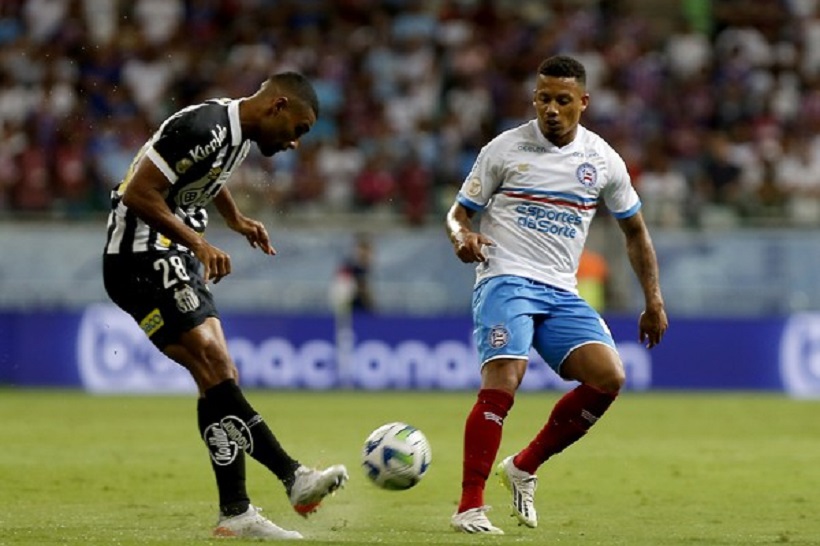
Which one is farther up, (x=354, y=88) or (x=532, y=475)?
(x=354, y=88)

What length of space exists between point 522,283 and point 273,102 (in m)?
1.70

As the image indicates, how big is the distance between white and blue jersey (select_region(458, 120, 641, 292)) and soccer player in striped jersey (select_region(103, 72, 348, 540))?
3.89ft

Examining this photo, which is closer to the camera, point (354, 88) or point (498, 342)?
point (498, 342)

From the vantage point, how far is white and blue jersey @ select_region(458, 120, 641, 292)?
9055mm

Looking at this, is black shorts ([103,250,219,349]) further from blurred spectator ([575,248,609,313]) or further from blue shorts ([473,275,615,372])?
blurred spectator ([575,248,609,313])

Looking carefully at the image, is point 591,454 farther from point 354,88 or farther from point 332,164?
point 354,88

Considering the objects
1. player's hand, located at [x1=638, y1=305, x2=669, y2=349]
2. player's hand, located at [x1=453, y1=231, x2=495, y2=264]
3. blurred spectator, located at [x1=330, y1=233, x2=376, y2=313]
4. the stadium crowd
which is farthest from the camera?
the stadium crowd

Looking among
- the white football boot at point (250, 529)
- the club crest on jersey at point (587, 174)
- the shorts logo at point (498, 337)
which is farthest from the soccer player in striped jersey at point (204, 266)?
the club crest on jersey at point (587, 174)

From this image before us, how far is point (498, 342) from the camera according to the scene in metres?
8.77

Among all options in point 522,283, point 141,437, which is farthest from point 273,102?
point 141,437

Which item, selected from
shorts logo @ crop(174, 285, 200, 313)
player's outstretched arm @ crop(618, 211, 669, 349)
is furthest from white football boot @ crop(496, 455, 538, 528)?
shorts logo @ crop(174, 285, 200, 313)

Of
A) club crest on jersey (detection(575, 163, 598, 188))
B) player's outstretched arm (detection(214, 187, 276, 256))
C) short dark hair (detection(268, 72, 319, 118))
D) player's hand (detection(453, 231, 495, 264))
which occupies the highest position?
short dark hair (detection(268, 72, 319, 118))

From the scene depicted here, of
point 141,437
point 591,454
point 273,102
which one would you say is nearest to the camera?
point 273,102

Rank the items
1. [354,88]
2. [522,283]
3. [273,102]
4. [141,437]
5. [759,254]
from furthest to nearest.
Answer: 1. [354,88]
2. [759,254]
3. [141,437]
4. [522,283]
5. [273,102]
